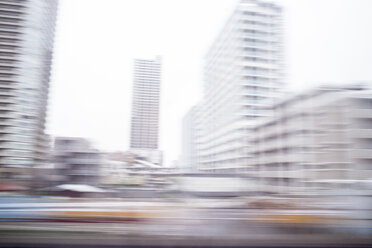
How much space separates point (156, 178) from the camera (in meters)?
8.20

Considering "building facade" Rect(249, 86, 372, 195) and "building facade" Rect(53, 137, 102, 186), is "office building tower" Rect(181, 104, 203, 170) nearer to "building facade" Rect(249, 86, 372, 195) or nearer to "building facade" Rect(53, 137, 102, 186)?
"building facade" Rect(249, 86, 372, 195)

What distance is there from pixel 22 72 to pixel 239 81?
11.8 meters

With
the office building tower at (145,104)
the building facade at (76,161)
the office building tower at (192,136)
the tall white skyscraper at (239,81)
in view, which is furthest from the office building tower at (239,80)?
the building facade at (76,161)

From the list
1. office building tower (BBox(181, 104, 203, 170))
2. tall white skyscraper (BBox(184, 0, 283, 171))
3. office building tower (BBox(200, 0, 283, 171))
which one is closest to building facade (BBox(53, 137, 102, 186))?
office building tower (BBox(181, 104, 203, 170))

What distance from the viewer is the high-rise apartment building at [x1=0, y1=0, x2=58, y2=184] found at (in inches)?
317

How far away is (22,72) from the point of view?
8641 millimetres

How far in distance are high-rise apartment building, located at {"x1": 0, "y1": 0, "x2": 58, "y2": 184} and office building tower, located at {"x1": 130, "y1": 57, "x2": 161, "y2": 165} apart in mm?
3639

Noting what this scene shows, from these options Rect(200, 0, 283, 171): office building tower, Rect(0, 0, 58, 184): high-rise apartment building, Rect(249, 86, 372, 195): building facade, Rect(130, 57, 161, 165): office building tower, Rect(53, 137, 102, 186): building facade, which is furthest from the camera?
Rect(200, 0, 283, 171): office building tower

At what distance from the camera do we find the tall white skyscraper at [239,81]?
1304 cm

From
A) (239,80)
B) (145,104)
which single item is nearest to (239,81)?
(239,80)

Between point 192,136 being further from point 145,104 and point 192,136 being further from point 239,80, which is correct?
point 145,104

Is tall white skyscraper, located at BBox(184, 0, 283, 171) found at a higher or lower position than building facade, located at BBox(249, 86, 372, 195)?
higher

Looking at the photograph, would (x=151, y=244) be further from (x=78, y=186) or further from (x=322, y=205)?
(x=78, y=186)

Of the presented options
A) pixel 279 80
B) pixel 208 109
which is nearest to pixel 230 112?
pixel 208 109
